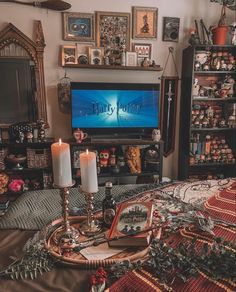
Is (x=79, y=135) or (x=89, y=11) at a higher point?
(x=89, y=11)

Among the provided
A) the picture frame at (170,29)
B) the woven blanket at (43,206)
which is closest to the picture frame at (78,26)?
the picture frame at (170,29)

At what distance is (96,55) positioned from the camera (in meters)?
2.96

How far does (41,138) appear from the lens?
287 centimetres

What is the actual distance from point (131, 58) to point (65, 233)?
2.38 m

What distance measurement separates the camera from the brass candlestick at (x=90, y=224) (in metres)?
1.08

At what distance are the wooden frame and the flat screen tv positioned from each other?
200 mm

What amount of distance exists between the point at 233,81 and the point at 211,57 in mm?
386

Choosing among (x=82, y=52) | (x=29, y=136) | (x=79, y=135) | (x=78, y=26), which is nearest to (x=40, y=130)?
(x=29, y=136)

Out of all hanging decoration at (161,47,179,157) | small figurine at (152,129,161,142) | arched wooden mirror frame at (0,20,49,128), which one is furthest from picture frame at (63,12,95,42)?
small figurine at (152,129,161,142)

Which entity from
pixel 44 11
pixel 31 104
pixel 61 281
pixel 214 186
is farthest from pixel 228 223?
pixel 44 11

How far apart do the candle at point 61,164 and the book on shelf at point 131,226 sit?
0.27 m

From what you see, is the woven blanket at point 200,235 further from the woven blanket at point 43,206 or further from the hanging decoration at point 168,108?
the hanging decoration at point 168,108

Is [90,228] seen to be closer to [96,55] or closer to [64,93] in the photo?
[64,93]

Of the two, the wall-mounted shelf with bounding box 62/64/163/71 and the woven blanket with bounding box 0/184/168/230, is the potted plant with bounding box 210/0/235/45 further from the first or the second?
the woven blanket with bounding box 0/184/168/230
